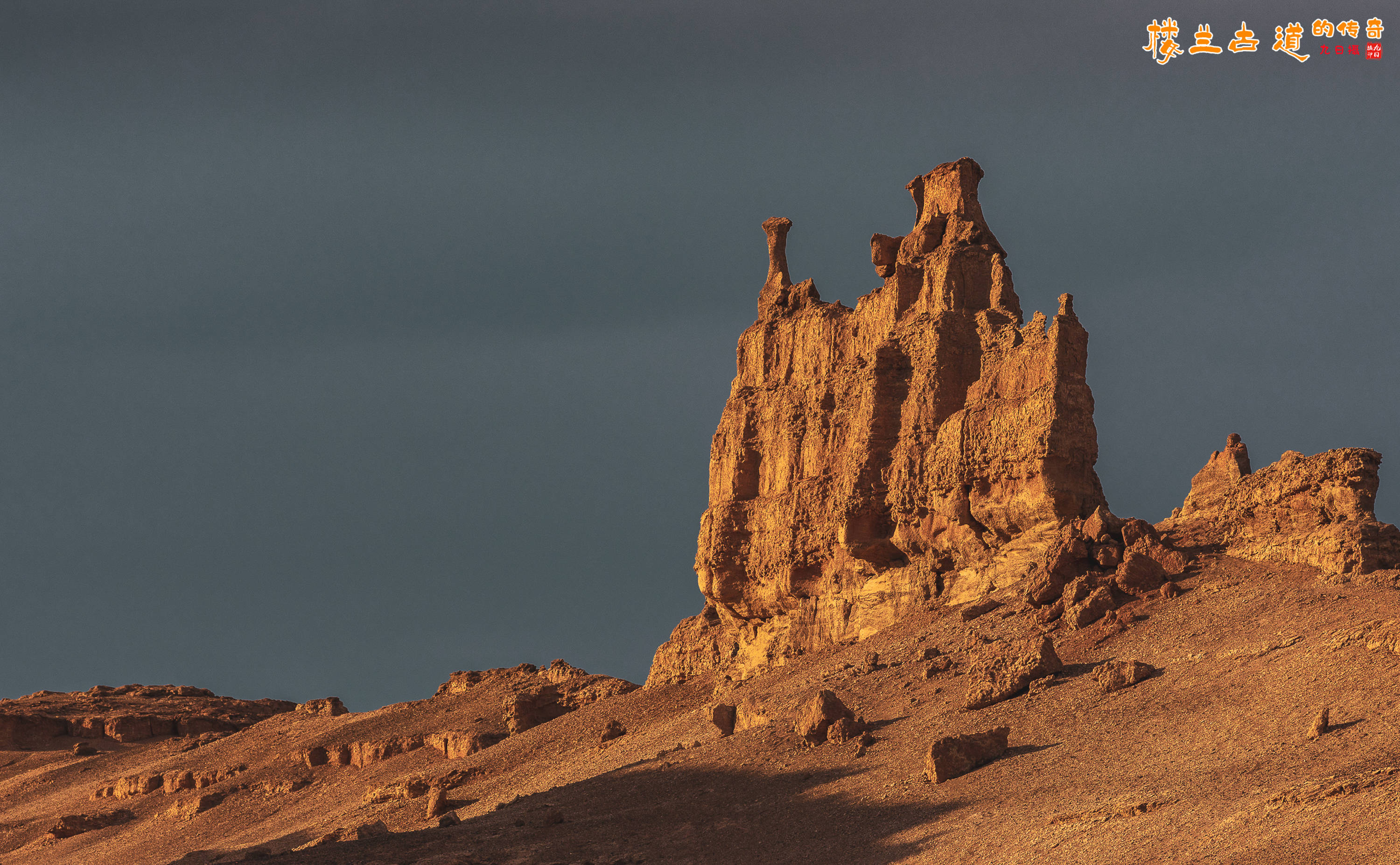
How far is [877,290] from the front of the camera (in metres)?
48.8

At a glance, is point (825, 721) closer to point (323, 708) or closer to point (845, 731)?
point (845, 731)

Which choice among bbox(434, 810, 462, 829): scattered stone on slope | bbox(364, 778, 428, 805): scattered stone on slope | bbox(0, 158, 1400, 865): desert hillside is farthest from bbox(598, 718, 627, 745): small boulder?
bbox(434, 810, 462, 829): scattered stone on slope

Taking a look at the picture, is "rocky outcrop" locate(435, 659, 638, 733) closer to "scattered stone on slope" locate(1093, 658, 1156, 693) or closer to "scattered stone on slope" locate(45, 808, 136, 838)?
"scattered stone on slope" locate(45, 808, 136, 838)

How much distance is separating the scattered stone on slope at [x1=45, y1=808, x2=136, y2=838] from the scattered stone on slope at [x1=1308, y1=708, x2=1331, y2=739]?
128ft

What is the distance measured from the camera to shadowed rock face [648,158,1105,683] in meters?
41.2

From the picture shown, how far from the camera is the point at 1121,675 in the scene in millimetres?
28172

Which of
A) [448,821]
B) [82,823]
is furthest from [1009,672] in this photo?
[82,823]

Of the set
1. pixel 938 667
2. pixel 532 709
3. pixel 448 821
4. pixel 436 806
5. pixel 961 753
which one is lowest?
pixel 961 753

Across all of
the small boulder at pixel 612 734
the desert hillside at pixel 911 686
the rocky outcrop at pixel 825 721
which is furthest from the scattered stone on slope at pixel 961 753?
the small boulder at pixel 612 734

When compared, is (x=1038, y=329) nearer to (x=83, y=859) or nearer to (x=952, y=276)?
(x=952, y=276)

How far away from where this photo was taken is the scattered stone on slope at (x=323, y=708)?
6300 centimetres

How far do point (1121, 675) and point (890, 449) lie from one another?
18.8 metres

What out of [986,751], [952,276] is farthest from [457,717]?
[986,751]

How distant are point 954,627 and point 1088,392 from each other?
320 inches
